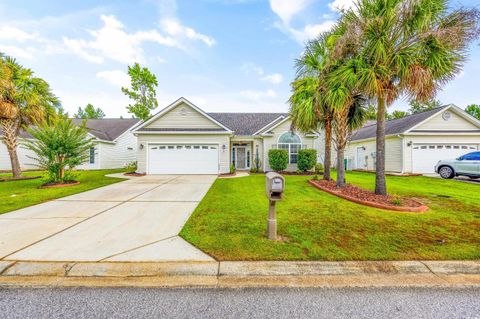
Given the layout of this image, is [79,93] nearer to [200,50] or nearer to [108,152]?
[108,152]

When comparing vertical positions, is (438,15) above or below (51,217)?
above

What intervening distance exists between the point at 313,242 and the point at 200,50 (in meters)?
16.6

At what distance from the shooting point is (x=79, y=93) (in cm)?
2300

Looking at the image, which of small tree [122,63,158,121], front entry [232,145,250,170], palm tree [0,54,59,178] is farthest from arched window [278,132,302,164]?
small tree [122,63,158,121]

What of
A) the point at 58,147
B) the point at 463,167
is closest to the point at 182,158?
the point at 58,147

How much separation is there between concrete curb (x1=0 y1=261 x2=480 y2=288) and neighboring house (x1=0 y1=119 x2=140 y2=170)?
16037 millimetres

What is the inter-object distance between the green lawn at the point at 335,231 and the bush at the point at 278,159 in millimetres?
8459

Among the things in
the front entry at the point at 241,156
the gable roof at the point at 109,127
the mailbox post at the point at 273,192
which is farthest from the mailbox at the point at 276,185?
the gable roof at the point at 109,127

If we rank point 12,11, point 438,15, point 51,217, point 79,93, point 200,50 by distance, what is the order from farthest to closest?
1. point 79,93
2. point 200,50
3. point 12,11
4. point 438,15
5. point 51,217

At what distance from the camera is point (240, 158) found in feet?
58.9

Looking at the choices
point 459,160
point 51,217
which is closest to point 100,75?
point 51,217

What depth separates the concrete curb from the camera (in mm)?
2596

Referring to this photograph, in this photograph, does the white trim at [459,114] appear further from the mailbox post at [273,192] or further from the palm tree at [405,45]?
the mailbox post at [273,192]

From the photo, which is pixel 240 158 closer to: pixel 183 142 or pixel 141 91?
pixel 183 142
